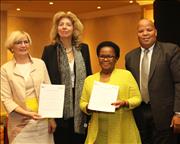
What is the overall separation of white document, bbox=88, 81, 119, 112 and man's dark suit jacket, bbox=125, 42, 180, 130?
15.5 inches

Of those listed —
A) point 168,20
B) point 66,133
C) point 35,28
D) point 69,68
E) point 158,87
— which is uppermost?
point 35,28

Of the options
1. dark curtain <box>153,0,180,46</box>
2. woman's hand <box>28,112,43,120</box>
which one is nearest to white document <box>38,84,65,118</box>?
woman's hand <box>28,112,43,120</box>

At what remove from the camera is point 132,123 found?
295 centimetres

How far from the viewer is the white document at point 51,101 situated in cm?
303

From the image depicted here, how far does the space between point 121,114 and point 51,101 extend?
583 mm

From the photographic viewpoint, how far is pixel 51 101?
10.0 ft

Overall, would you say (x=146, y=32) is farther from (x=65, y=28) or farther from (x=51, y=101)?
(x=51, y=101)

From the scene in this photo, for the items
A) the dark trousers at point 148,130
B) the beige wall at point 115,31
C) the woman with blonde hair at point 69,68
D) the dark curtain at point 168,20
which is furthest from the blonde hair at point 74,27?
the beige wall at point 115,31

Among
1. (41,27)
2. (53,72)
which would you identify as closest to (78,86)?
(53,72)

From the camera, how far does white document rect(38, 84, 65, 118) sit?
3033 millimetres

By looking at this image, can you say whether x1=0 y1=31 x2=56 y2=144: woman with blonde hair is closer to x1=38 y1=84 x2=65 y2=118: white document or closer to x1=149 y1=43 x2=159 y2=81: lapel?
x1=38 y1=84 x2=65 y2=118: white document

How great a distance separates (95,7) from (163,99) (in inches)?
298

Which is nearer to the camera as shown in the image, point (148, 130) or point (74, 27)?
point (148, 130)

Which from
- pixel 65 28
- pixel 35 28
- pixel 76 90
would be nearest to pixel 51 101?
Result: pixel 76 90
